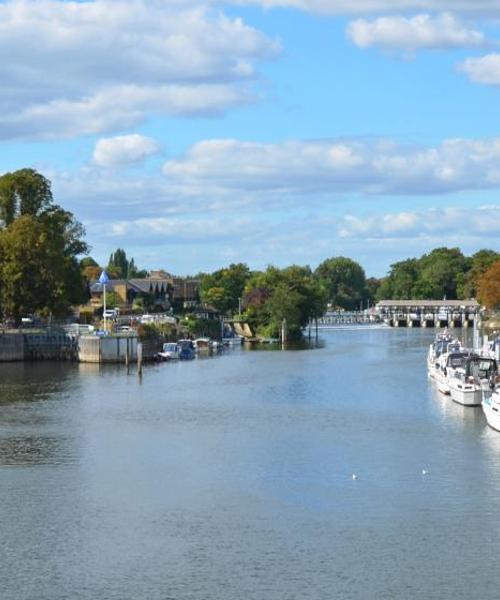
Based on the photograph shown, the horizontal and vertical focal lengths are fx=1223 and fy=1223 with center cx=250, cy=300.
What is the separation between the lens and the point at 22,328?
397 ft

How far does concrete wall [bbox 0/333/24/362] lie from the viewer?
114m

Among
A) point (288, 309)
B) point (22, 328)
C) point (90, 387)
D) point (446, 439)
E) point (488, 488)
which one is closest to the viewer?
point (488, 488)

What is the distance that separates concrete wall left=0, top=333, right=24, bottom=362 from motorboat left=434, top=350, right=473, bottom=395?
43.4 m

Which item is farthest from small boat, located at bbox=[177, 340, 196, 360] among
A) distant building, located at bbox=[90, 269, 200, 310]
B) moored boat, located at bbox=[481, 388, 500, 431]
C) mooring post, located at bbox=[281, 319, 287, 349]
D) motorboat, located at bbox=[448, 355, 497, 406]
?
moored boat, located at bbox=[481, 388, 500, 431]

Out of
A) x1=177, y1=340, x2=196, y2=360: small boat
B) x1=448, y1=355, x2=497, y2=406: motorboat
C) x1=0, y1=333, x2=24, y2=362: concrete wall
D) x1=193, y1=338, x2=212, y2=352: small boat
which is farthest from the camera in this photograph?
A: x1=193, y1=338, x2=212, y2=352: small boat

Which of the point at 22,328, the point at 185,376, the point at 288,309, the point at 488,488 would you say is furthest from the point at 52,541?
the point at 288,309

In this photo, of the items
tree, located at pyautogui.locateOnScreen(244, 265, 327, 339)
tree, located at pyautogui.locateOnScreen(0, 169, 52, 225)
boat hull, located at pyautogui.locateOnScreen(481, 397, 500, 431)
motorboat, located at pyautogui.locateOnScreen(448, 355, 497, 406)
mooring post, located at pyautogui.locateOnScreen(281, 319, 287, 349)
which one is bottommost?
boat hull, located at pyautogui.locateOnScreen(481, 397, 500, 431)

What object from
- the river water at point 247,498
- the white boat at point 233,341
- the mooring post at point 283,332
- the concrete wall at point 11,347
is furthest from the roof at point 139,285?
the river water at point 247,498

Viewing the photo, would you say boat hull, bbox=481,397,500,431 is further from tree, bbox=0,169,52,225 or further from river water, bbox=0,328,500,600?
tree, bbox=0,169,52,225

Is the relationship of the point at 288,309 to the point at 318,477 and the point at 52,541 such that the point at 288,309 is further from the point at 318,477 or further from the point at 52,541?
the point at 52,541

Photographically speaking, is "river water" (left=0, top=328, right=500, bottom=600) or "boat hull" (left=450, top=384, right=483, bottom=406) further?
"boat hull" (left=450, top=384, right=483, bottom=406)

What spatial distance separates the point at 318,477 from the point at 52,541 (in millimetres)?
13030

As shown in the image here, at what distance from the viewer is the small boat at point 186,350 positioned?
397 feet

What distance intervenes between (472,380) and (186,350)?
54.2 metres
